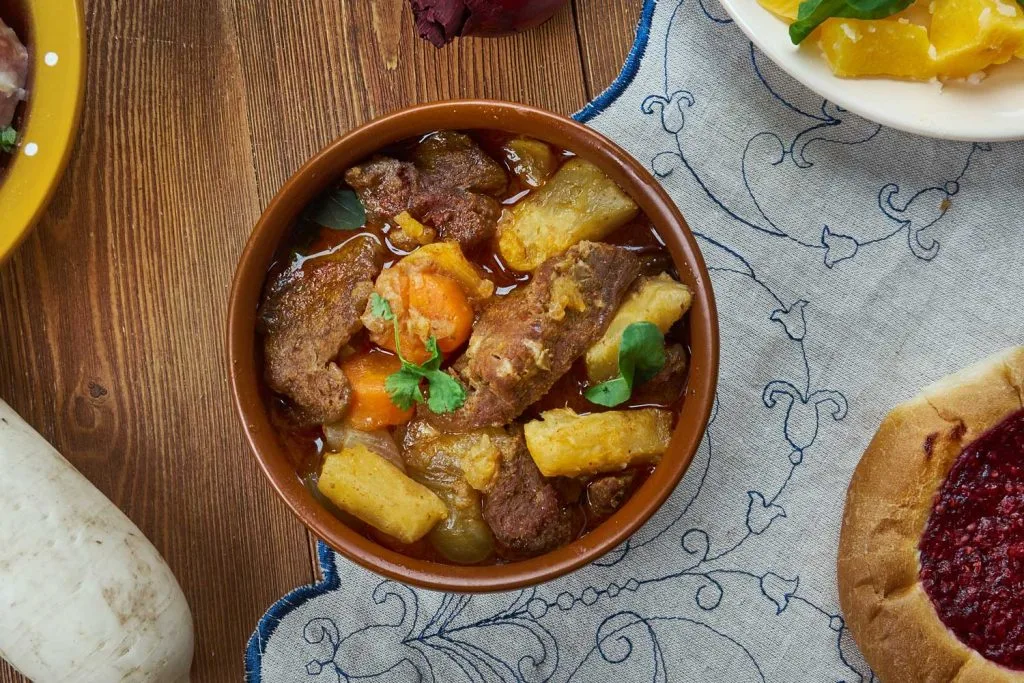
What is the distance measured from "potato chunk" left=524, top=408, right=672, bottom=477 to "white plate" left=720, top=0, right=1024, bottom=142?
0.94 meters

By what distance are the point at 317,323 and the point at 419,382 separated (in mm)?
286

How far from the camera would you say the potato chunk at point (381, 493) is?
82.3 inches

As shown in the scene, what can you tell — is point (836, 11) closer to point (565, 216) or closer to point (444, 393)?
point (565, 216)

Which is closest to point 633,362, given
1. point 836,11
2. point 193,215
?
point 836,11

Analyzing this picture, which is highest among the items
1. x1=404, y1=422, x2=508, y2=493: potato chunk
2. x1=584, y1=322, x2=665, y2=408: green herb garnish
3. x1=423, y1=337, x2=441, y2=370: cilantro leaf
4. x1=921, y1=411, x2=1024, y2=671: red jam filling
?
x1=423, y1=337, x2=441, y2=370: cilantro leaf

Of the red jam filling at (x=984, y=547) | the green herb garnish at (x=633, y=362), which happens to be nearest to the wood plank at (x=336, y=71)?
the green herb garnish at (x=633, y=362)

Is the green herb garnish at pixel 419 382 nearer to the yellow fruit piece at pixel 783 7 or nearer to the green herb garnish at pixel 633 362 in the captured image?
the green herb garnish at pixel 633 362

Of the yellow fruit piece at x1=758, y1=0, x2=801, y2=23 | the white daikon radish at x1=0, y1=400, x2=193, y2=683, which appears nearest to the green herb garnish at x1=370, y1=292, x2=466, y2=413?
the white daikon radish at x1=0, y1=400, x2=193, y2=683

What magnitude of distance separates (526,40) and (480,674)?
1761 mm

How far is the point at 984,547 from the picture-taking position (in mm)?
2385

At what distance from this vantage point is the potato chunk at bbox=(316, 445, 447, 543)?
209 cm

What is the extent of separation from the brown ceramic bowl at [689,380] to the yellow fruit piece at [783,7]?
1.94ft

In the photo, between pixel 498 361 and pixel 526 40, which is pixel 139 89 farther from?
pixel 498 361

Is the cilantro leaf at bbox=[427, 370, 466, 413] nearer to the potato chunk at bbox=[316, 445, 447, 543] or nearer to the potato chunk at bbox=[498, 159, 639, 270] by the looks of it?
the potato chunk at bbox=[316, 445, 447, 543]
